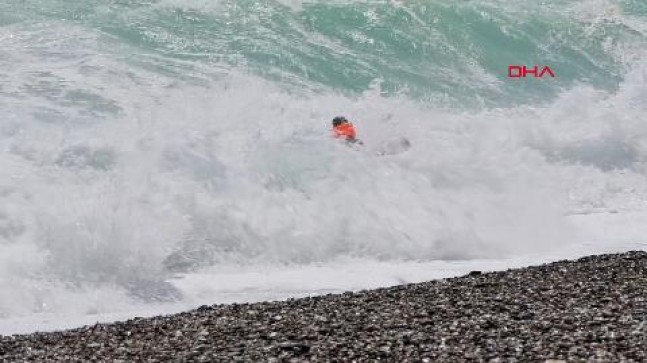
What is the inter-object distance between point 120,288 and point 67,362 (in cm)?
436

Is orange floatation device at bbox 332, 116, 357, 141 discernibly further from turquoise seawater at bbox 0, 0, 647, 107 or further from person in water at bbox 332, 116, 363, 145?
turquoise seawater at bbox 0, 0, 647, 107

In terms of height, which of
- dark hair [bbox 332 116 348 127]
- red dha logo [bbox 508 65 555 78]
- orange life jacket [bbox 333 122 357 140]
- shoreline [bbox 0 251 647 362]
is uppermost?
red dha logo [bbox 508 65 555 78]

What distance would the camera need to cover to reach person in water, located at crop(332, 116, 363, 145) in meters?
19.4

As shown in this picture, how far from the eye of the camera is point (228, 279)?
13039 millimetres

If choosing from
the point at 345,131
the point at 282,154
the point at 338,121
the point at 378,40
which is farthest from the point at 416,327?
the point at 378,40

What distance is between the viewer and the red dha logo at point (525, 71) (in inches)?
1204

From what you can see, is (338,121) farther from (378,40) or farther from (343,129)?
(378,40)

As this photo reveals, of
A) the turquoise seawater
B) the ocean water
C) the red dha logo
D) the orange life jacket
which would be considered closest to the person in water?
the orange life jacket

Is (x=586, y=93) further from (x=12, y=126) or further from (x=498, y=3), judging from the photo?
(x=12, y=126)

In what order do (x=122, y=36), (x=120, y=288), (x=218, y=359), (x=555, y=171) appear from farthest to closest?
1. (x=122, y=36)
2. (x=555, y=171)
3. (x=120, y=288)
4. (x=218, y=359)

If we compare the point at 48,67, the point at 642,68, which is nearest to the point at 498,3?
the point at 642,68

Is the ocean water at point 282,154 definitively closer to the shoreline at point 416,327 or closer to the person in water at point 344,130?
the person in water at point 344,130

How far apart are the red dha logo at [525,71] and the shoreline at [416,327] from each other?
20.6 meters

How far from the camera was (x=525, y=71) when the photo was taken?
31.5 meters
